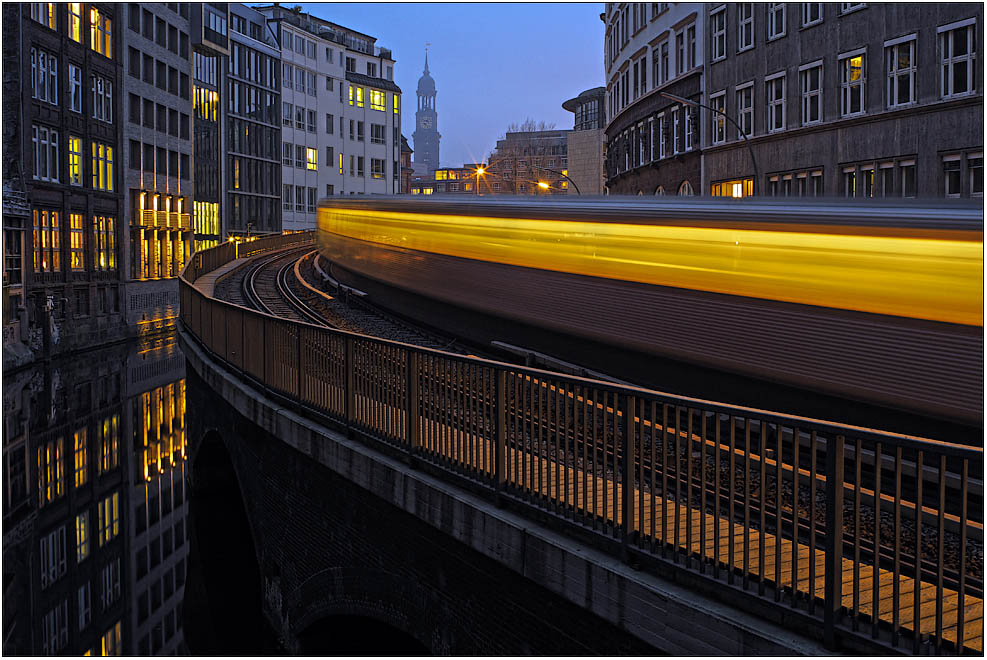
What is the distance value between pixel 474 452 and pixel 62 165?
1590 inches

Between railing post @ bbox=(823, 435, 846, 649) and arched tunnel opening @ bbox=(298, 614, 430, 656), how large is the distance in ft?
16.6

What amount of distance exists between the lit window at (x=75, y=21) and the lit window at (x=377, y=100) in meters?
50.0

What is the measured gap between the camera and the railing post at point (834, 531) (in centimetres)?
425

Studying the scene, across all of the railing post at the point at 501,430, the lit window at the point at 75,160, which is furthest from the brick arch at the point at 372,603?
the lit window at the point at 75,160

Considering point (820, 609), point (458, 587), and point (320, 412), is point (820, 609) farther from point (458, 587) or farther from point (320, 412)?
point (320, 412)

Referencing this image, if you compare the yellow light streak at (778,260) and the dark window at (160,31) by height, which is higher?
the dark window at (160,31)

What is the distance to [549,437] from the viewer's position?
6.23 metres

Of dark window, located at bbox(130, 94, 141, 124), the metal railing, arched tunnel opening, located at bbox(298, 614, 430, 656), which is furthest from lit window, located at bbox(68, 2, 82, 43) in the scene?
arched tunnel opening, located at bbox(298, 614, 430, 656)

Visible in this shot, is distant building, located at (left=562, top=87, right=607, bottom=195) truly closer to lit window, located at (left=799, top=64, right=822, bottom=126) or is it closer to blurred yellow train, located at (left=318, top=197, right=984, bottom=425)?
lit window, located at (left=799, top=64, right=822, bottom=126)

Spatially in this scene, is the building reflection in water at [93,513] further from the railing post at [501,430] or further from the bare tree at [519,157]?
the bare tree at [519,157]

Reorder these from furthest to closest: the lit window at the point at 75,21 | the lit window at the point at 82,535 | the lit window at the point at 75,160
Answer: the lit window at the point at 75,160, the lit window at the point at 75,21, the lit window at the point at 82,535

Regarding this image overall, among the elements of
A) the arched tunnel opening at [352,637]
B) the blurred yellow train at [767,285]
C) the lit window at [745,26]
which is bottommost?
the arched tunnel opening at [352,637]

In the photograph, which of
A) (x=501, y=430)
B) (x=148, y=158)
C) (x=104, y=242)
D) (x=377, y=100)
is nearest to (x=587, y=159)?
(x=377, y=100)

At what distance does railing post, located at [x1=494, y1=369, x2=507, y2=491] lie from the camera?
6570 millimetres
